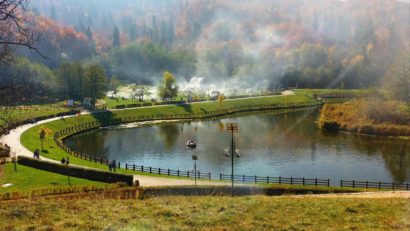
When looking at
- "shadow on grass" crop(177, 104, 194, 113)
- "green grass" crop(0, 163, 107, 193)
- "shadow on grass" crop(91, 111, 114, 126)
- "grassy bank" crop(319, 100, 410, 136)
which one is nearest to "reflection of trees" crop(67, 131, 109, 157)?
"shadow on grass" crop(91, 111, 114, 126)

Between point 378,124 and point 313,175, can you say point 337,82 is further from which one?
point 313,175

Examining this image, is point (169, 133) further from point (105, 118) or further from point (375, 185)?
point (375, 185)

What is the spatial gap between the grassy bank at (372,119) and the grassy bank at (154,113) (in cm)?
3201

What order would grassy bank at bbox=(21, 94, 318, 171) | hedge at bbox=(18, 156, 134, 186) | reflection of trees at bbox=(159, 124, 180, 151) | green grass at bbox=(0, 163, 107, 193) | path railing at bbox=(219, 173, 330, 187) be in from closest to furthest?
green grass at bbox=(0, 163, 107, 193) → hedge at bbox=(18, 156, 134, 186) → path railing at bbox=(219, 173, 330, 187) → grassy bank at bbox=(21, 94, 318, 171) → reflection of trees at bbox=(159, 124, 180, 151)

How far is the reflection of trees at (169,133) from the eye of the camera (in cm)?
7181

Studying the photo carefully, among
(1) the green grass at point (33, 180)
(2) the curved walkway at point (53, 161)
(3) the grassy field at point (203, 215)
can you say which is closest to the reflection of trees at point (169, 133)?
(2) the curved walkway at point (53, 161)

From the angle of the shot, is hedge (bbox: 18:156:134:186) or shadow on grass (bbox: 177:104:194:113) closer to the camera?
hedge (bbox: 18:156:134:186)

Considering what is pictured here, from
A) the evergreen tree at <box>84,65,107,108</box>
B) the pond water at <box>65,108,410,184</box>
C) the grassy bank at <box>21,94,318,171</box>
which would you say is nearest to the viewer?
the pond water at <box>65,108,410,184</box>

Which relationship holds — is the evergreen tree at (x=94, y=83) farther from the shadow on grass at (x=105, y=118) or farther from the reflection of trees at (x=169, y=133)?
the reflection of trees at (x=169, y=133)

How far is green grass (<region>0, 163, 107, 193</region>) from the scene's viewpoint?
39.2 meters

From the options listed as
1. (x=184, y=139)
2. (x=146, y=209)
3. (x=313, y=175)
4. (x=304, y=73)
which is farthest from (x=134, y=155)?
(x=304, y=73)

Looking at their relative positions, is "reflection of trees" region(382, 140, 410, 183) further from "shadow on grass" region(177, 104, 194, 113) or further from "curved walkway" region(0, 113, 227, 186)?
"shadow on grass" region(177, 104, 194, 113)

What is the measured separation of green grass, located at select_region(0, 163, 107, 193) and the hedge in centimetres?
90

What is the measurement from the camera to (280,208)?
2175 cm
